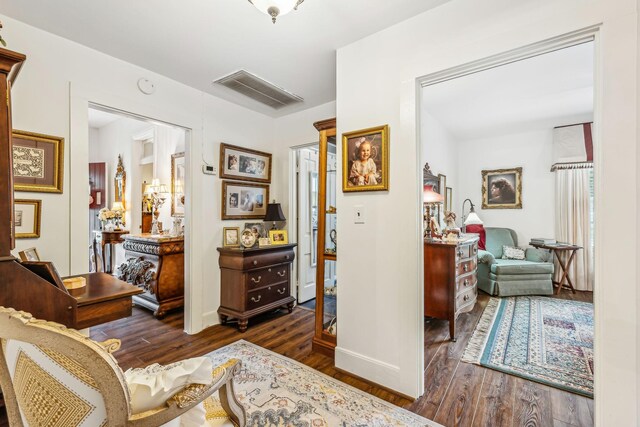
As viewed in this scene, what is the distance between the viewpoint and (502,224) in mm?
5184

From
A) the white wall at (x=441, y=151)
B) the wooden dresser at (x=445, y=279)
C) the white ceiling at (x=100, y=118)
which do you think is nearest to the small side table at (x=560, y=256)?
the white wall at (x=441, y=151)

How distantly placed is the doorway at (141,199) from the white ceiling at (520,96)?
3511 mm

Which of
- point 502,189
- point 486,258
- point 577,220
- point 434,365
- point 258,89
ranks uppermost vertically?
point 258,89

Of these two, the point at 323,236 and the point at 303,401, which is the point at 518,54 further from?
the point at 303,401

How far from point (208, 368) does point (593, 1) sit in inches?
94.4

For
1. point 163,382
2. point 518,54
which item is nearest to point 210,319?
point 163,382

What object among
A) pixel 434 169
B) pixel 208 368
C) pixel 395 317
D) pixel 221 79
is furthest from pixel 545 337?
pixel 221 79

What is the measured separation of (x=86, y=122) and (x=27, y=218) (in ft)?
2.77

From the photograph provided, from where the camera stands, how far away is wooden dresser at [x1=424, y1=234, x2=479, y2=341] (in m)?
2.74

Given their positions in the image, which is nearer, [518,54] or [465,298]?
[518,54]

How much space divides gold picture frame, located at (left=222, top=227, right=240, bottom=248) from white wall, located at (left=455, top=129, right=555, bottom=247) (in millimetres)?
4254

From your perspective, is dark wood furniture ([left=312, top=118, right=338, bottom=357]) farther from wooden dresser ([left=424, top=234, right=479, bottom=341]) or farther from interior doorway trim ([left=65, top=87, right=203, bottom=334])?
interior doorway trim ([left=65, top=87, right=203, bottom=334])

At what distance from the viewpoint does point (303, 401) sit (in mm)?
1865

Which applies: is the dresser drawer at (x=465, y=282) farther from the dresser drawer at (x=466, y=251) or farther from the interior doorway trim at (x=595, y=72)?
the interior doorway trim at (x=595, y=72)
